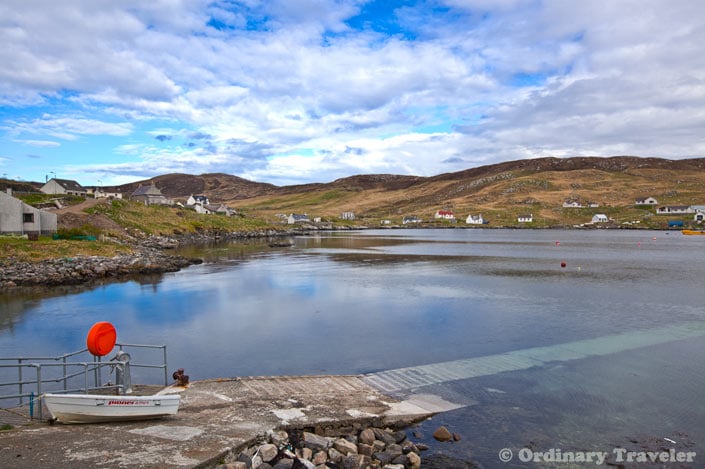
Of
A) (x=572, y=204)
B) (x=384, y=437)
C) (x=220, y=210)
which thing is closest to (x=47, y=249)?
(x=384, y=437)

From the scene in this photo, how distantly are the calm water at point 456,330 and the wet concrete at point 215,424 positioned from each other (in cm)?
169

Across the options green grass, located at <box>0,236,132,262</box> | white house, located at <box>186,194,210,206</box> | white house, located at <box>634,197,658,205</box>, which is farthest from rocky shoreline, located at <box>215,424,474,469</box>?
white house, located at <box>634,197,658,205</box>

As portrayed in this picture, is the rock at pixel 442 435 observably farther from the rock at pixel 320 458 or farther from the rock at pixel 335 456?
the rock at pixel 320 458

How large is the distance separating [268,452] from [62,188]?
99598 mm

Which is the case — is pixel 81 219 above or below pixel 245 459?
above

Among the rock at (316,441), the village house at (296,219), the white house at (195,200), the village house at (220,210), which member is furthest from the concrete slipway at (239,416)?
the village house at (296,219)

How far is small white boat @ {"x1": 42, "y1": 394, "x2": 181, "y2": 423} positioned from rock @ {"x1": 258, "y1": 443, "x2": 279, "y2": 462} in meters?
2.55

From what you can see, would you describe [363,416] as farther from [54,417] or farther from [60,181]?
[60,181]

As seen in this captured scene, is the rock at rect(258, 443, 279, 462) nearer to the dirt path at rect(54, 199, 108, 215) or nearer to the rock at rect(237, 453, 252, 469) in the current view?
the rock at rect(237, 453, 252, 469)

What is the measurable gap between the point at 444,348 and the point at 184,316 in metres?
15.1

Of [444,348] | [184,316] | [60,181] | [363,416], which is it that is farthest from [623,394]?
[60,181]

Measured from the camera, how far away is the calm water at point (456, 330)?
1319cm

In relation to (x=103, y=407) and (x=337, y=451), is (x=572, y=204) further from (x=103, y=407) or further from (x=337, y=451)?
(x=103, y=407)

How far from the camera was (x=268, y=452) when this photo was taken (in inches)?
368
